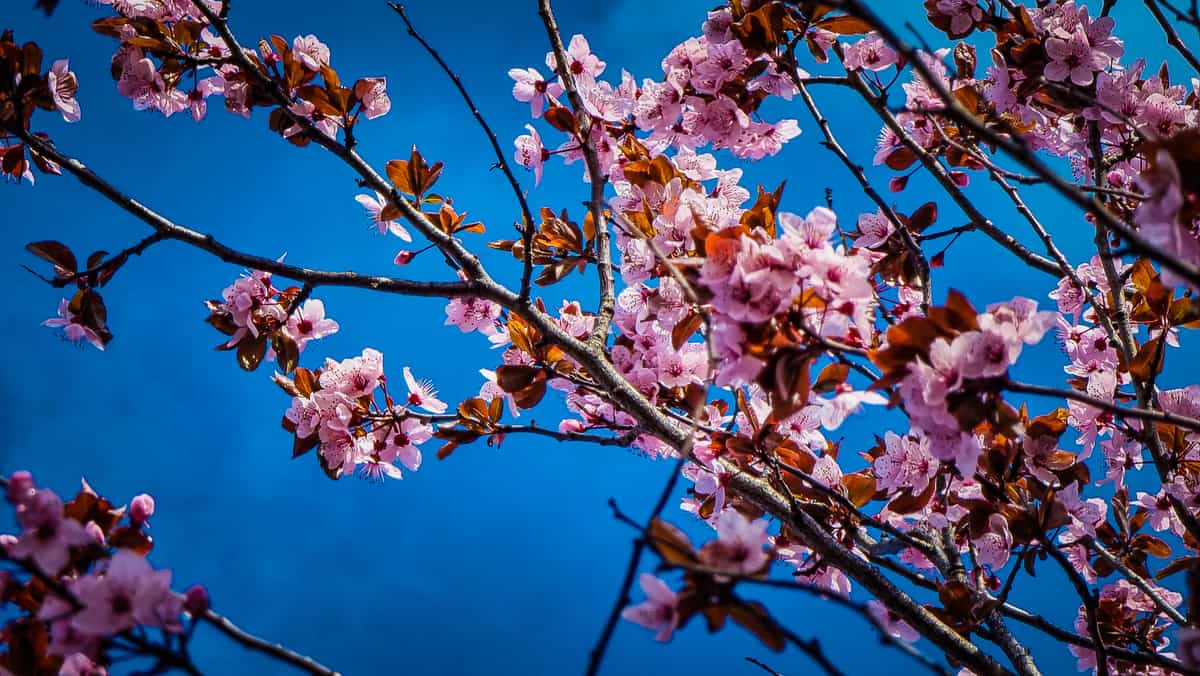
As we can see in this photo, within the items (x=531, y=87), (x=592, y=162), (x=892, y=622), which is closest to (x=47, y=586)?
(x=592, y=162)

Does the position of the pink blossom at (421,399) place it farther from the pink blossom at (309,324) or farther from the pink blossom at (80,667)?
the pink blossom at (80,667)

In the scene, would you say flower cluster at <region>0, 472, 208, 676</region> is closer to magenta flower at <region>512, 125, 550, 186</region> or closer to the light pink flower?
the light pink flower

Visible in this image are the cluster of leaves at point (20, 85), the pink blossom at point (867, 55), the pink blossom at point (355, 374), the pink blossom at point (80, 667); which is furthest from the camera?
A: the pink blossom at point (867, 55)

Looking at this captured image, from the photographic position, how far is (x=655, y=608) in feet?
2.36

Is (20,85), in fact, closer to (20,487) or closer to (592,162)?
(20,487)

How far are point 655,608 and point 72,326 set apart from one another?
1.33m

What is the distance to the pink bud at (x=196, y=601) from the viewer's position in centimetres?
72

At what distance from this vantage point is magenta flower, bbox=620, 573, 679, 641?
71 centimetres

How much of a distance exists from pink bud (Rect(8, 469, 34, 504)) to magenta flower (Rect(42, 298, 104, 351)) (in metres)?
0.69

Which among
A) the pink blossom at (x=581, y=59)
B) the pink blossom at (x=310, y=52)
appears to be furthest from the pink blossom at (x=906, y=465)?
the pink blossom at (x=310, y=52)

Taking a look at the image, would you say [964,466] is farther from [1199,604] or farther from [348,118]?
[348,118]

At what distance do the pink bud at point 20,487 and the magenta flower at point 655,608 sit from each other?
26.0 inches

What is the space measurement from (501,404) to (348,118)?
27.5 inches

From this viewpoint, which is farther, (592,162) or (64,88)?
(592,162)
